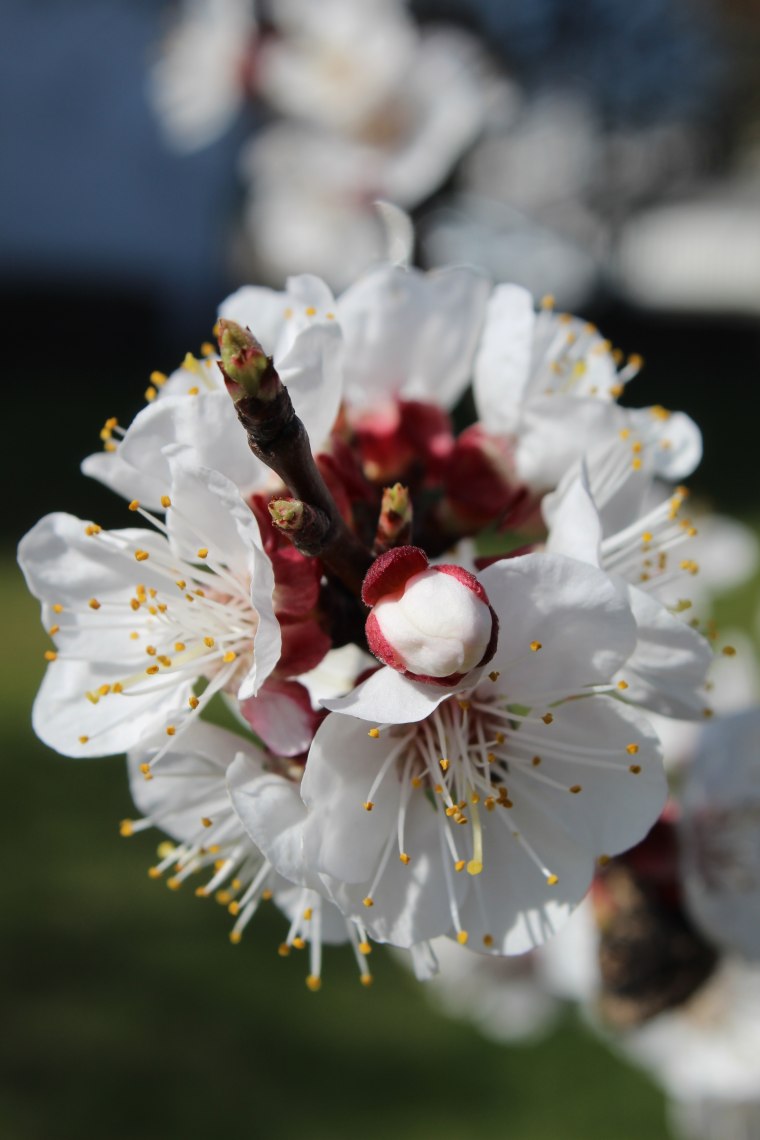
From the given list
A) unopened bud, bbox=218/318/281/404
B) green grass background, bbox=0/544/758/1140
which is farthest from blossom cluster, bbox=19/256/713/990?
green grass background, bbox=0/544/758/1140

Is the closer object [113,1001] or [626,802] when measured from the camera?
[626,802]

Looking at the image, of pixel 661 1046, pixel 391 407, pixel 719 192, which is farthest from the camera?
pixel 719 192

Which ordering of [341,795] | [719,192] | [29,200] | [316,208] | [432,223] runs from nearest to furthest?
1. [341,795]
2. [432,223]
3. [316,208]
4. [29,200]
5. [719,192]

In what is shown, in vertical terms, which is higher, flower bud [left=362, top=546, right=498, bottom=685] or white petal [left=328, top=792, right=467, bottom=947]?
flower bud [left=362, top=546, right=498, bottom=685]

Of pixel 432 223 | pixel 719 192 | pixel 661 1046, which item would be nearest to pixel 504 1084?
pixel 661 1046

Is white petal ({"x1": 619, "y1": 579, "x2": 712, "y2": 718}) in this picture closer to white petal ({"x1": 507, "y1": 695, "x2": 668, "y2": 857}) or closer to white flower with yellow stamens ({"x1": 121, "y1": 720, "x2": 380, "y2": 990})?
white petal ({"x1": 507, "y1": 695, "x2": 668, "y2": 857})

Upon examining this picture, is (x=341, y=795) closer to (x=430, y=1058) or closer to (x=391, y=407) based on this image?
(x=391, y=407)

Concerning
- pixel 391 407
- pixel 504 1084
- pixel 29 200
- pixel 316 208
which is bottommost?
pixel 504 1084
